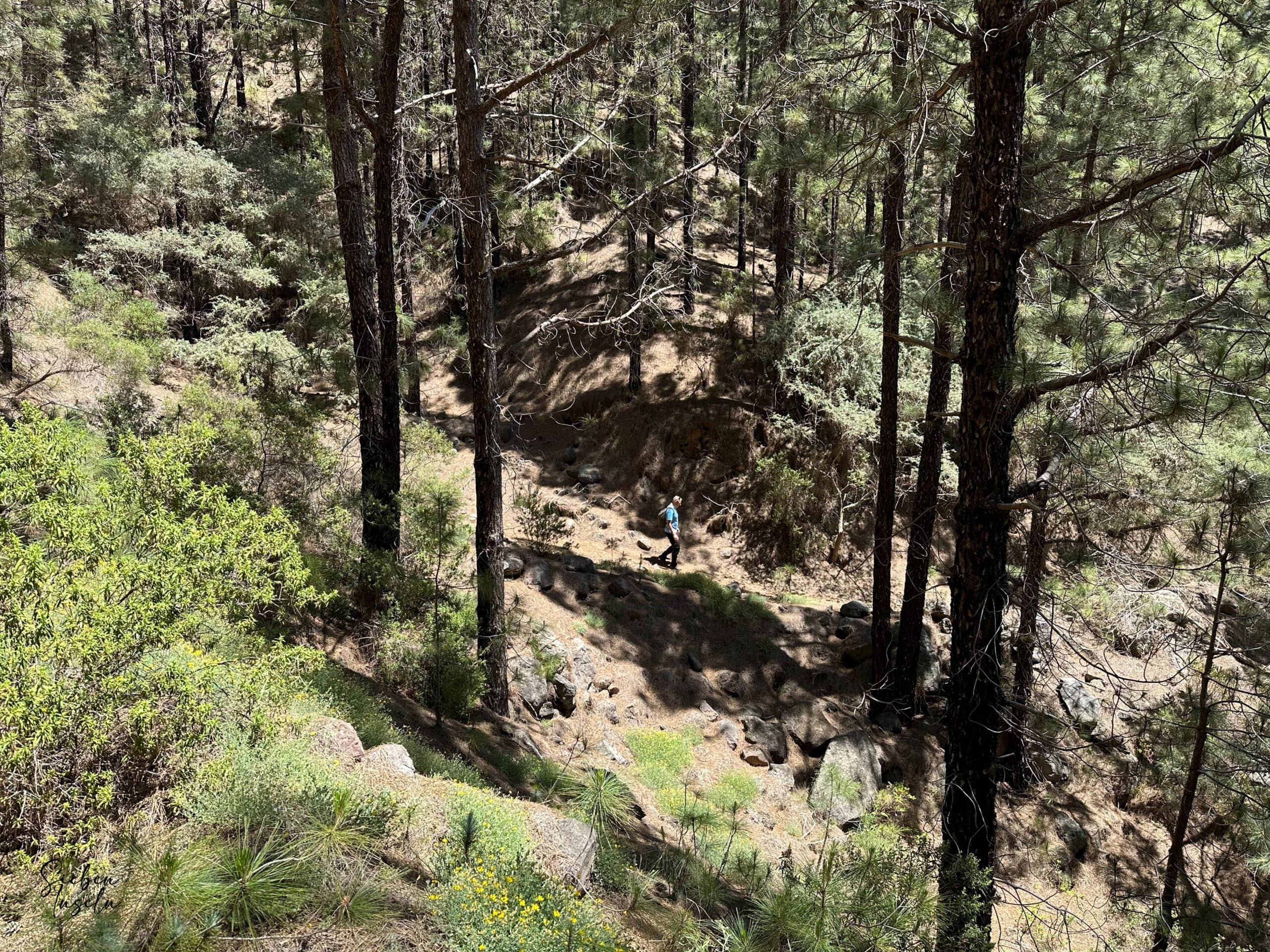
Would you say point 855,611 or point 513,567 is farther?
point 855,611

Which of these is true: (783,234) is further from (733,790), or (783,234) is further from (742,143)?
(733,790)

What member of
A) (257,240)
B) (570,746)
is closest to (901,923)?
(570,746)

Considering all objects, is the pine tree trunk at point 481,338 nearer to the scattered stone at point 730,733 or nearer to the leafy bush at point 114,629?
the leafy bush at point 114,629

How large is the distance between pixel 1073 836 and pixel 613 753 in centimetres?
646

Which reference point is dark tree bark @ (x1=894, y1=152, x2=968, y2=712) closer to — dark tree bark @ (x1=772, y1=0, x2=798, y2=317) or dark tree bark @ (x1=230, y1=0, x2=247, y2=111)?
dark tree bark @ (x1=772, y1=0, x2=798, y2=317)

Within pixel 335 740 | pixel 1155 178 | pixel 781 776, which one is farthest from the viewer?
pixel 781 776

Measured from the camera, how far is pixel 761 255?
2634 cm

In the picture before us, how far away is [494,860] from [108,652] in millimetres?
2359

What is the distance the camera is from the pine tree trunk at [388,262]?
8.33 meters

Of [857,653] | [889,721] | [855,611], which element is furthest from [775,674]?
[855,611]

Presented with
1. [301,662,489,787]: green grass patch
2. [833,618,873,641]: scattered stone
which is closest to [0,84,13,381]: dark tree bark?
[301,662,489,787]: green grass patch

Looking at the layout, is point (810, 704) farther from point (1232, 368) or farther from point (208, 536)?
point (208, 536)

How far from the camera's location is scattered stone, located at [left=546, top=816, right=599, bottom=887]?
506 cm

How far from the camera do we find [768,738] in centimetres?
1123
